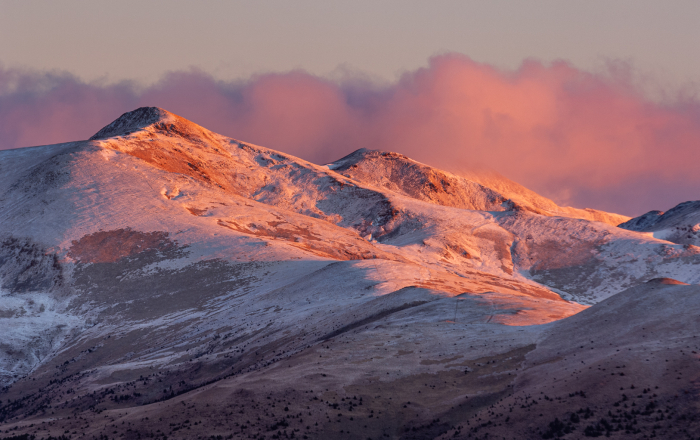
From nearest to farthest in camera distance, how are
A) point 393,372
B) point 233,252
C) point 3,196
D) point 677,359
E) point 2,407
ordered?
1. point 677,359
2. point 393,372
3. point 2,407
4. point 233,252
5. point 3,196

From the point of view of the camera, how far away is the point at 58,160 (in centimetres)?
14562

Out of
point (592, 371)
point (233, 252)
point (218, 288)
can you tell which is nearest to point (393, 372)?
point (592, 371)

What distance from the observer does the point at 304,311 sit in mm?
68000

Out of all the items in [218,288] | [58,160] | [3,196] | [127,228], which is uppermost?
[58,160]

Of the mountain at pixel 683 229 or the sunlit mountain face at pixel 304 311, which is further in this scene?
the mountain at pixel 683 229

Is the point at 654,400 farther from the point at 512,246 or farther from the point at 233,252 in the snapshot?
the point at 512,246

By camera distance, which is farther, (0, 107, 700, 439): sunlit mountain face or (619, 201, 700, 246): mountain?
(619, 201, 700, 246): mountain

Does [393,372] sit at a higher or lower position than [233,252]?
lower

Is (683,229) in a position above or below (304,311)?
above

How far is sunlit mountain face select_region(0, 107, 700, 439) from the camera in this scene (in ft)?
108

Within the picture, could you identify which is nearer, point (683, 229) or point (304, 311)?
point (304, 311)

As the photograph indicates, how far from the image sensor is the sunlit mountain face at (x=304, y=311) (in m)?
32.8

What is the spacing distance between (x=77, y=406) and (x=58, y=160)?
110 m

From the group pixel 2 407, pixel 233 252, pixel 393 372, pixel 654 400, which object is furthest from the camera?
pixel 233 252
